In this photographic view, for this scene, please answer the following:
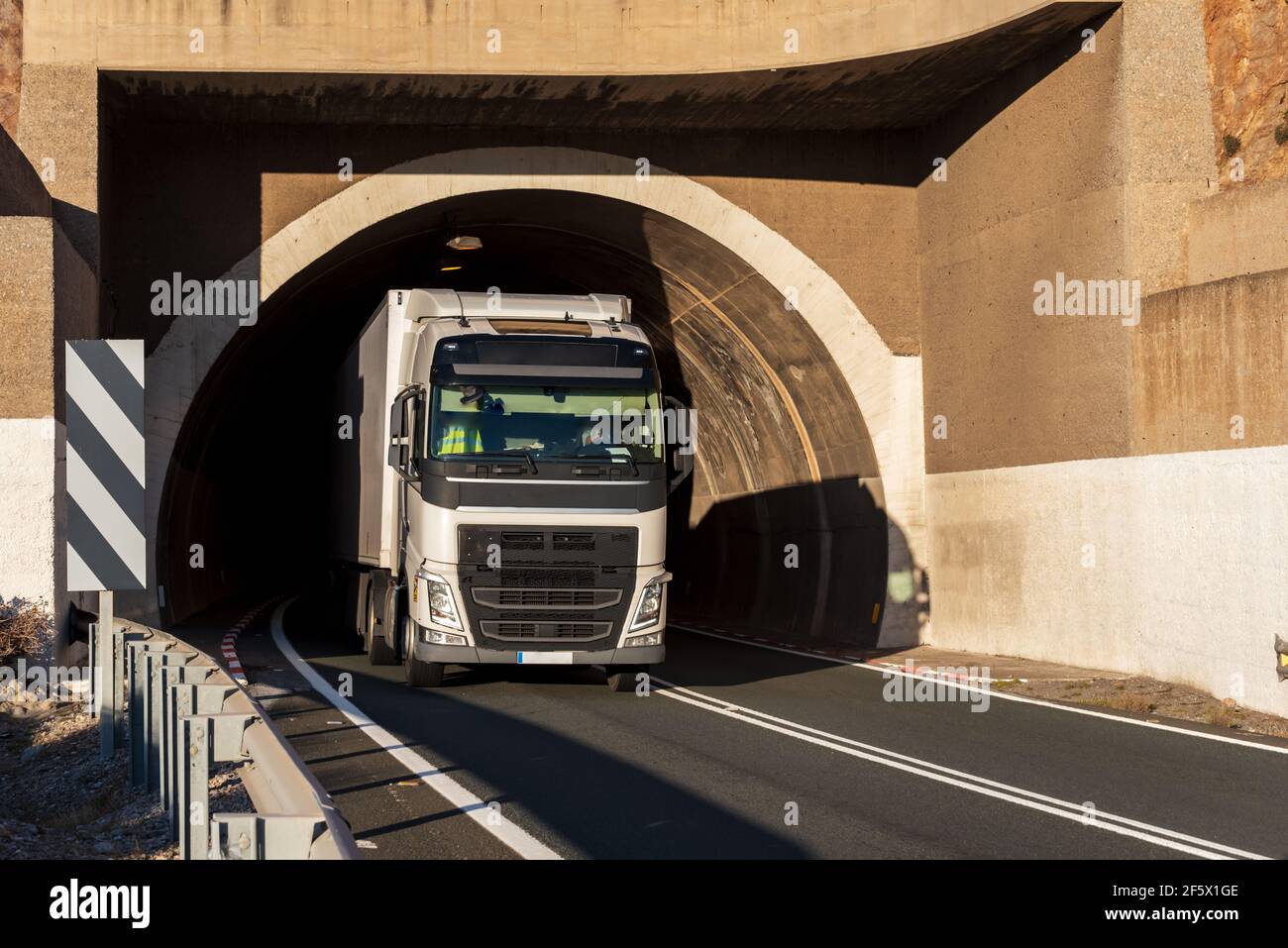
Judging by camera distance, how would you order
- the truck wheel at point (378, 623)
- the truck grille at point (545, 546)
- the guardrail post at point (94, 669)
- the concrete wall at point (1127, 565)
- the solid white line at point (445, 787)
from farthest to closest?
the truck wheel at point (378, 623) → the truck grille at point (545, 546) → the concrete wall at point (1127, 565) → the guardrail post at point (94, 669) → the solid white line at point (445, 787)

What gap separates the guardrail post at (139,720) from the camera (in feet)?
31.9

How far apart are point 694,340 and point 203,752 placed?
19.6 metres

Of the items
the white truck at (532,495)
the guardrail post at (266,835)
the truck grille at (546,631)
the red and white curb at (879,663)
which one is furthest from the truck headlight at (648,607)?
the guardrail post at (266,835)

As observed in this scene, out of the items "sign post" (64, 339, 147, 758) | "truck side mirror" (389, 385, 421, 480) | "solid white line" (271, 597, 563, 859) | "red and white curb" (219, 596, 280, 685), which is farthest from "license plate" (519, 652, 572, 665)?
"sign post" (64, 339, 147, 758)

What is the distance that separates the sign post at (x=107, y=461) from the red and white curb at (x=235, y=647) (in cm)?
102

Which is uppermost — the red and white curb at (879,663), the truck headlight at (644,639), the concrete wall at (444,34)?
the concrete wall at (444,34)

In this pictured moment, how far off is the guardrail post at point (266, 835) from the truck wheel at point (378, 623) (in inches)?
463

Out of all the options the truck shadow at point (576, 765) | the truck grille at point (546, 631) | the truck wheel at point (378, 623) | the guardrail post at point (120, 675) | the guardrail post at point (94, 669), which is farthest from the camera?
the truck wheel at point (378, 623)

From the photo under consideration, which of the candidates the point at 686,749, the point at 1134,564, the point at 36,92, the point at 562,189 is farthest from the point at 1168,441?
the point at 36,92

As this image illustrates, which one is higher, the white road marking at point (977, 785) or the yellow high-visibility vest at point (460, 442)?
the yellow high-visibility vest at point (460, 442)

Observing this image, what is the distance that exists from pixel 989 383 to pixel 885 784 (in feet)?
34.8

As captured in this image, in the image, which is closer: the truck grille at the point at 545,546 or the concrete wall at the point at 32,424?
the truck grille at the point at 545,546

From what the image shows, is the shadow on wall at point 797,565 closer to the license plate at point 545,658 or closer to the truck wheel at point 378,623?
the truck wheel at point 378,623

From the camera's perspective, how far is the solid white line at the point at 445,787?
298 inches
